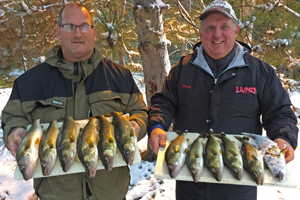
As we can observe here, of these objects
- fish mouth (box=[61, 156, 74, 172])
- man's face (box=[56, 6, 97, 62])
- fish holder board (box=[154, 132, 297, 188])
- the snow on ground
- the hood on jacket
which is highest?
man's face (box=[56, 6, 97, 62])

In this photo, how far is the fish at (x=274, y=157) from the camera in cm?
162

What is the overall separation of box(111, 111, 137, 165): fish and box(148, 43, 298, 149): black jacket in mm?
283

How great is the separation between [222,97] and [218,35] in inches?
24.5

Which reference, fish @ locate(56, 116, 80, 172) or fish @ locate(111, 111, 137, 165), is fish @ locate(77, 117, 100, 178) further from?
fish @ locate(111, 111, 137, 165)

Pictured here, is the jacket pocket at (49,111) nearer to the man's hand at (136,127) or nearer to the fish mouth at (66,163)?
the fish mouth at (66,163)

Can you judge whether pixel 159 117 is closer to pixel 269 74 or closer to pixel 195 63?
pixel 195 63

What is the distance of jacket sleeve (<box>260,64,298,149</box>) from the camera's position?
1.88 meters

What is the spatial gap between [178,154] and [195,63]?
0.95m

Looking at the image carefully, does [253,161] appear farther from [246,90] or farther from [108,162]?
[108,162]

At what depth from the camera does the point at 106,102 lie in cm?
220

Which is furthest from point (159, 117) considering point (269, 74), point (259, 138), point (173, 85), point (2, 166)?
point (2, 166)

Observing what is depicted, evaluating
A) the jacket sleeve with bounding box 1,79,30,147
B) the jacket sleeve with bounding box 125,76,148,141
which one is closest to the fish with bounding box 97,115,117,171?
the jacket sleeve with bounding box 125,76,148,141

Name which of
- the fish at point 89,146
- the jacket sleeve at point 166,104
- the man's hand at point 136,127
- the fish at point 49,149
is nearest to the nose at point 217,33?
the jacket sleeve at point 166,104

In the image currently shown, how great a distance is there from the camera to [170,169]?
1.72 metres
